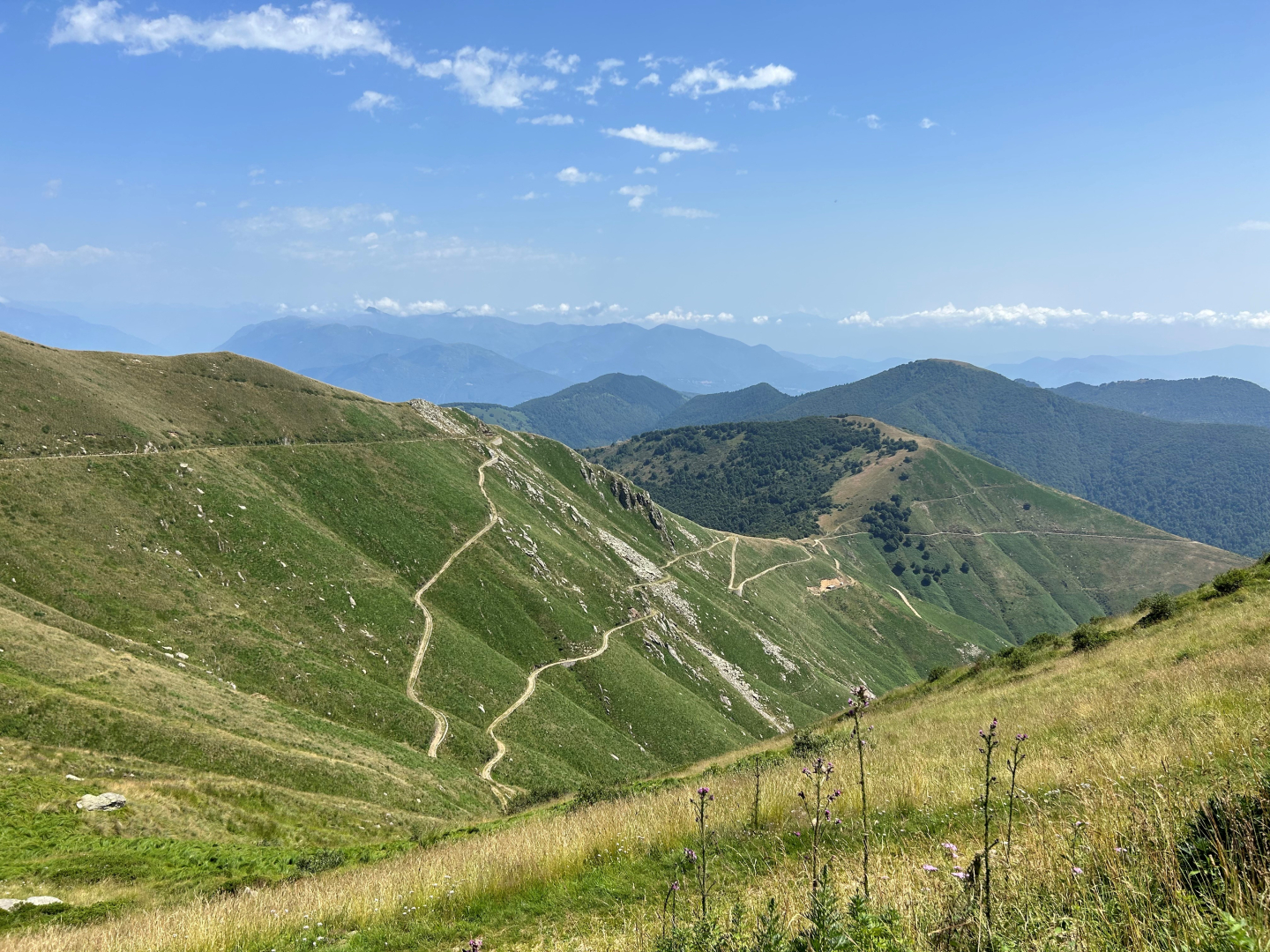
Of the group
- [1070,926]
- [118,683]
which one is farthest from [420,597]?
[1070,926]

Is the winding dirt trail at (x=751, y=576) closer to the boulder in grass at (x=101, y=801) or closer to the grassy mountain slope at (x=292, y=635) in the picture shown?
the grassy mountain slope at (x=292, y=635)

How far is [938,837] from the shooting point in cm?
894

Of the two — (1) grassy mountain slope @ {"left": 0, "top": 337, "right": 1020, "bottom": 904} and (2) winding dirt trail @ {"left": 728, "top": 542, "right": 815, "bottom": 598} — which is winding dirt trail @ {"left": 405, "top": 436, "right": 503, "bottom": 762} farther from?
(2) winding dirt trail @ {"left": 728, "top": 542, "right": 815, "bottom": 598}

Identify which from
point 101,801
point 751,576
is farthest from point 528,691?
point 751,576

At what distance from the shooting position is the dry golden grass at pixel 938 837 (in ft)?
19.9

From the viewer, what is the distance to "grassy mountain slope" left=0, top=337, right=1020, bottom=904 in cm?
2972

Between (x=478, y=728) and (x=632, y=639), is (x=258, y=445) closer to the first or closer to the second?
(x=478, y=728)

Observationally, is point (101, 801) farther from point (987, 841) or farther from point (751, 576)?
point (751, 576)

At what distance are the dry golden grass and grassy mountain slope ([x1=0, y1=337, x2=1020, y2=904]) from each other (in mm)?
12184

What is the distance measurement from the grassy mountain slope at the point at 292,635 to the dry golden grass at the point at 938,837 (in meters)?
12.2

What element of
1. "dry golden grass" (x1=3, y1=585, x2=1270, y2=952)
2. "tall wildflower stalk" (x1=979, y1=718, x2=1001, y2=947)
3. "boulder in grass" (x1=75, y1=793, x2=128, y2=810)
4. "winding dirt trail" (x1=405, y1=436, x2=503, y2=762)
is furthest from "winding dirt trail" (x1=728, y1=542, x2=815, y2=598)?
"tall wildflower stalk" (x1=979, y1=718, x2=1001, y2=947)

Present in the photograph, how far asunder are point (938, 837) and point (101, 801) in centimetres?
3329

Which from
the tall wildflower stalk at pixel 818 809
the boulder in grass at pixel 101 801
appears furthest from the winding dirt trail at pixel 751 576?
the tall wildflower stalk at pixel 818 809

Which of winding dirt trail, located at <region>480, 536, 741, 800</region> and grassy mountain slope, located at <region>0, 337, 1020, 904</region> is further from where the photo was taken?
winding dirt trail, located at <region>480, 536, 741, 800</region>
